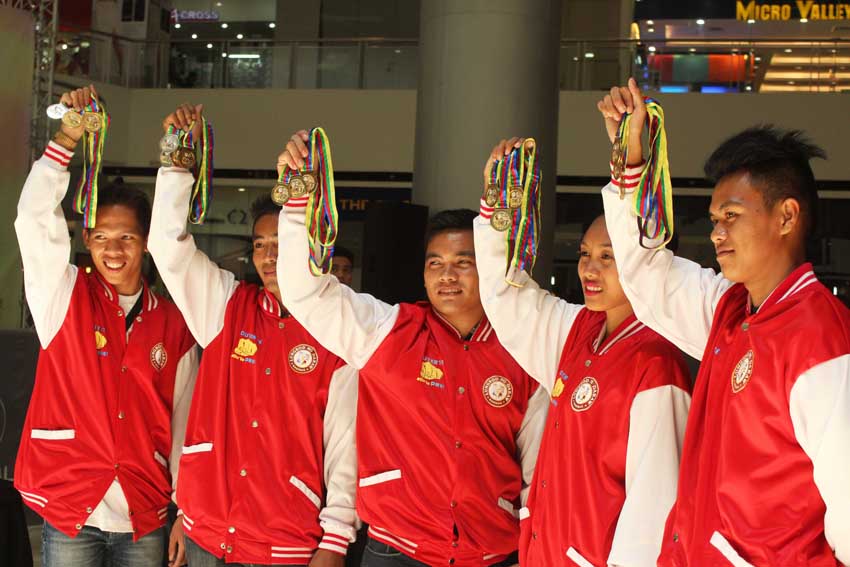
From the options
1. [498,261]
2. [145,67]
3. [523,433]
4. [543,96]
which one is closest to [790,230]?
[498,261]

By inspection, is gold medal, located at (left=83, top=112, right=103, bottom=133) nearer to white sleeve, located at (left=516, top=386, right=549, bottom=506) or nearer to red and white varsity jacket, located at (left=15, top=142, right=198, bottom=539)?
red and white varsity jacket, located at (left=15, top=142, right=198, bottom=539)

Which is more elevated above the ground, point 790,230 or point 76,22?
point 76,22

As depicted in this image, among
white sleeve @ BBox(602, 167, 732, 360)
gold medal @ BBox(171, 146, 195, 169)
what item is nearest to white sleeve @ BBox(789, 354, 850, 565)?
white sleeve @ BBox(602, 167, 732, 360)

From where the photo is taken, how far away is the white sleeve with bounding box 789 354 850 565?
211 centimetres

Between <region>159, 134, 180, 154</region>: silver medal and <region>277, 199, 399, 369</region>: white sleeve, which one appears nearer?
<region>277, 199, 399, 369</region>: white sleeve

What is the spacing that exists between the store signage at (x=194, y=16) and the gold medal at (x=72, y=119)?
11257 millimetres

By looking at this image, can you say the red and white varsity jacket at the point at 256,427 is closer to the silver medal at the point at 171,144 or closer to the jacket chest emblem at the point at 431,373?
the silver medal at the point at 171,144

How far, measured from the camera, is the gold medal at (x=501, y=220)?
3.19 m

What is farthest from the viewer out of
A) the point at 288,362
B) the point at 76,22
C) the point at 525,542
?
the point at 76,22

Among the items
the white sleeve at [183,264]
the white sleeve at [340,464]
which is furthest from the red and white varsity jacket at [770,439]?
the white sleeve at [183,264]

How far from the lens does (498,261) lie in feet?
10.5

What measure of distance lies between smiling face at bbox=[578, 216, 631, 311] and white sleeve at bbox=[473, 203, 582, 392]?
0.65 ft

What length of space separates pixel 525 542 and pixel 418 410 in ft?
1.73

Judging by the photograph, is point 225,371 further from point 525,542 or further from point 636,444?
point 636,444
